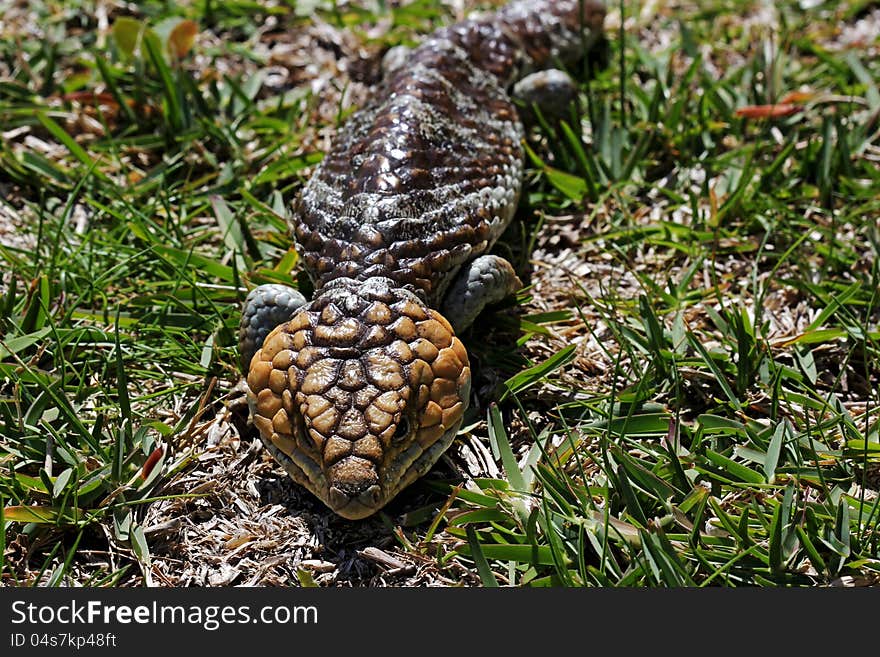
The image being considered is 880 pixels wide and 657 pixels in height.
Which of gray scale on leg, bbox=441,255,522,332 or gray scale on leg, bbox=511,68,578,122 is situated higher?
gray scale on leg, bbox=511,68,578,122

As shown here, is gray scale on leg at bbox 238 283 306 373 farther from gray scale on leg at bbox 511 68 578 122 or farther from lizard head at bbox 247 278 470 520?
gray scale on leg at bbox 511 68 578 122

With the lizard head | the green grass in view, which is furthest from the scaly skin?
the green grass

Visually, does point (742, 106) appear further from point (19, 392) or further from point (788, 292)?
point (19, 392)

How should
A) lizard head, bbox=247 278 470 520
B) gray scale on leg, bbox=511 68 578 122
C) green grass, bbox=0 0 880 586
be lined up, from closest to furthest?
lizard head, bbox=247 278 470 520, green grass, bbox=0 0 880 586, gray scale on leg, bbox=511 68 578 122

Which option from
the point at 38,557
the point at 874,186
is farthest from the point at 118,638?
the point at 874,186

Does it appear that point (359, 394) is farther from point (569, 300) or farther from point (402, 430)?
point (569, 300)

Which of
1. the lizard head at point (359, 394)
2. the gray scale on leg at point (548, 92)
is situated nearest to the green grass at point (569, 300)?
the gray scale on leg at point (548, 92)

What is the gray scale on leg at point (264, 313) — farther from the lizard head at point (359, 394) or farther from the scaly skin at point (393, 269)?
the lizard head at point (359, 394)
